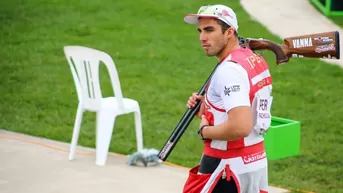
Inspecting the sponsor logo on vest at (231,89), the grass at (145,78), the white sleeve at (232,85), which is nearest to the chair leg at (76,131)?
the grass at (145,78)

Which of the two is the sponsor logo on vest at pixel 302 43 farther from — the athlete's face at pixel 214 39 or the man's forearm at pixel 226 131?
the man's forearm at pixel 226 131

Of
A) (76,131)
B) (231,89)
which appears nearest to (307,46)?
(231,89)

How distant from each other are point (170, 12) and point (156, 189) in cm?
904

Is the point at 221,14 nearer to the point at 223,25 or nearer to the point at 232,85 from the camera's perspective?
the point at 223,25

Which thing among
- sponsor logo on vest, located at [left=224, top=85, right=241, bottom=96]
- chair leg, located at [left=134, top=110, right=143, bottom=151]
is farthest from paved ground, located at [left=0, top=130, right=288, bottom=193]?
sponsor logo on vest, located at [left=224, top=85, right=241, bottom=96]

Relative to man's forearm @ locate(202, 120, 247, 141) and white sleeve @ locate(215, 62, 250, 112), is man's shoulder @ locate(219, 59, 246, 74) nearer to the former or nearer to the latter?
white sleeve @ locate(215, 62, 250, 112)

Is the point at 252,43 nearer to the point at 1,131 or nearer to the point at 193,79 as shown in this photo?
the point at 1,131

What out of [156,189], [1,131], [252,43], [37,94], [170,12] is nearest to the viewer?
[252,43]

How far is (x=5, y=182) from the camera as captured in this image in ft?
26.2

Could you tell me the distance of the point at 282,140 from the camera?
7.62 meters

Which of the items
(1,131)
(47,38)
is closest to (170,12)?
(47,38)

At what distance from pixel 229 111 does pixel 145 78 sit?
7434mm

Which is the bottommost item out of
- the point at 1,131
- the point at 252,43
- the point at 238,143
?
the point at 1,131

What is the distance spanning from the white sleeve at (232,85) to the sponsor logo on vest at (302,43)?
0.66 m
